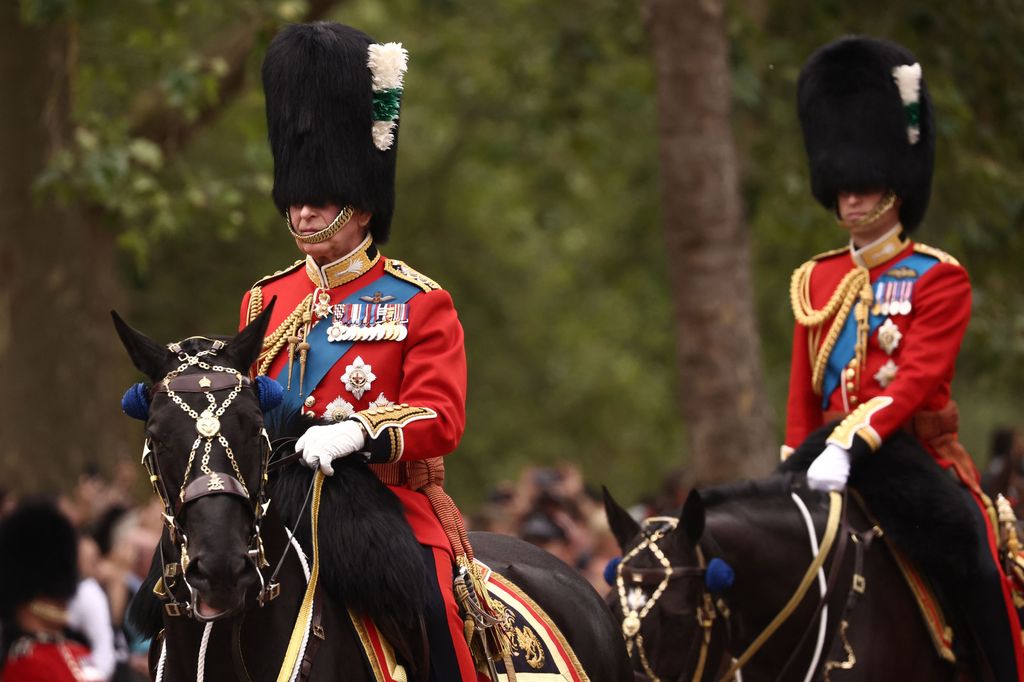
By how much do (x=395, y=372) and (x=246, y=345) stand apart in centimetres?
77

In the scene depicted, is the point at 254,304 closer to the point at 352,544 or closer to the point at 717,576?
the point at 352,544

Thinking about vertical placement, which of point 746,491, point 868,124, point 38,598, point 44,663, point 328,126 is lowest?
point 44,663

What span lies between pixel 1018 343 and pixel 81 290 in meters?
7.24

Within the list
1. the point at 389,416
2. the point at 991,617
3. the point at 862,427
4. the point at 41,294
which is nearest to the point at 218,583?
the point at 389,416

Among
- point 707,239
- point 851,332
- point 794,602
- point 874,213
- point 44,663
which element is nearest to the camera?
point 794,602

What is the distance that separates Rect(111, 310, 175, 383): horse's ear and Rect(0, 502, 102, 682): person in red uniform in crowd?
433cm

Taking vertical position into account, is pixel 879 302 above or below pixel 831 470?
above

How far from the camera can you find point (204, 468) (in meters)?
4.93

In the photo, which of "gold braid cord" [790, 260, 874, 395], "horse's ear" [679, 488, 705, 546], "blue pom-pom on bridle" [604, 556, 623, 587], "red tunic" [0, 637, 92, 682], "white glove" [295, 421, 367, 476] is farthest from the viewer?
"red tunic" [0, 637, 92, 682]

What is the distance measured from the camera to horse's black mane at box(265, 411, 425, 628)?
18.1ft

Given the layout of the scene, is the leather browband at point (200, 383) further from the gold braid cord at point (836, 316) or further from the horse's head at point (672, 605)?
the gold braid cord at point (836, 316)

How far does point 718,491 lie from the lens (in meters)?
7.78

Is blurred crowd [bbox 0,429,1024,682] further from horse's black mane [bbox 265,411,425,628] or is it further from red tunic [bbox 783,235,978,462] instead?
horse's black mane [bbox 265,411,425,628]

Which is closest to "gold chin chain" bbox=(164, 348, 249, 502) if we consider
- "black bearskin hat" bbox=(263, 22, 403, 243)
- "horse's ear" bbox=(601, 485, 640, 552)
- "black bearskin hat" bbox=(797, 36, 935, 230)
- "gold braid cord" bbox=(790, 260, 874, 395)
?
"black bearskin hat" bbox=(263, 22, 403, 243)
